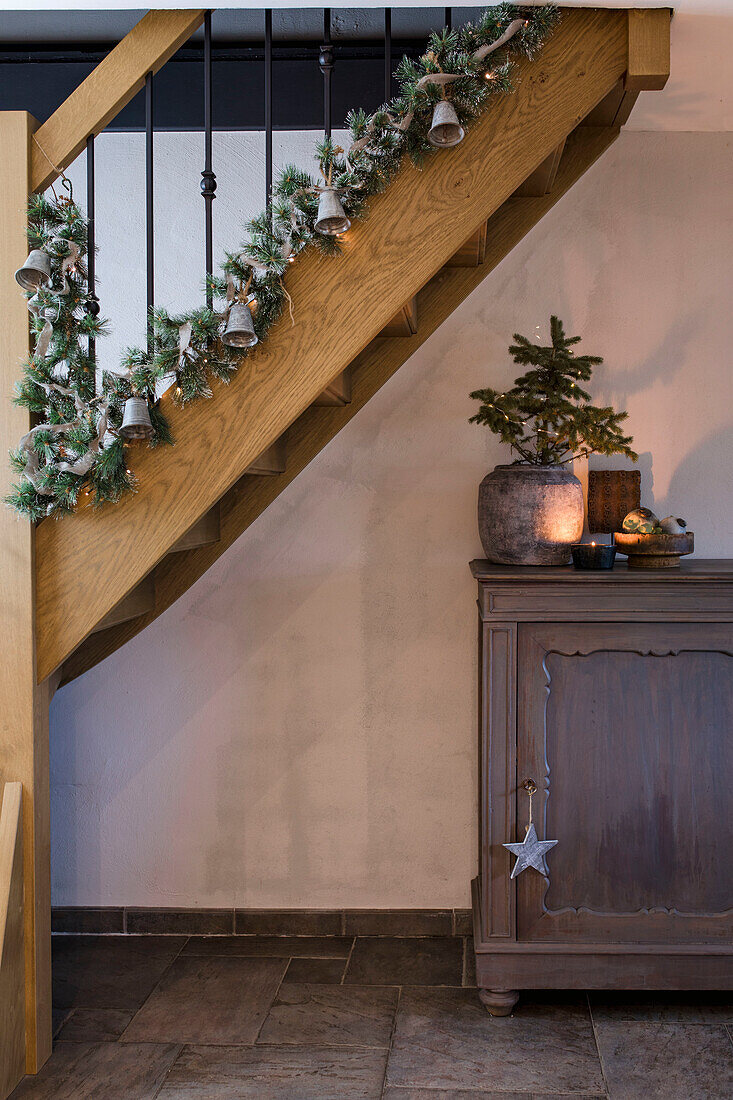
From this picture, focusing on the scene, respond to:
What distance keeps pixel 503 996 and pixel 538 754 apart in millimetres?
666

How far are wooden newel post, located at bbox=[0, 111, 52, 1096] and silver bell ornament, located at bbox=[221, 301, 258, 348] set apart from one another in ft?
1.77

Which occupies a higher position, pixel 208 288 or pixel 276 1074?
pixel 208 288

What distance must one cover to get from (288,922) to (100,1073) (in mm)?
812

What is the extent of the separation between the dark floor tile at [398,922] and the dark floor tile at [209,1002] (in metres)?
0.28

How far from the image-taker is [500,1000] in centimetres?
225

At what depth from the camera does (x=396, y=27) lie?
2539mm

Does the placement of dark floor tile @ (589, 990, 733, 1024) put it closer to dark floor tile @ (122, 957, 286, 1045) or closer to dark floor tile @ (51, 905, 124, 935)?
dark floor tile @ (122, 957, 286, 1045)

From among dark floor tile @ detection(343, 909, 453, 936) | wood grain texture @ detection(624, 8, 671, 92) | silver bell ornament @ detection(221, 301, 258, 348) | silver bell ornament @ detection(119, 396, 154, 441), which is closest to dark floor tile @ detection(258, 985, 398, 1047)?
dark floor tile @ detection(343, 909, 453, 936)

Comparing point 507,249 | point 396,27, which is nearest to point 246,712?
point 507,249

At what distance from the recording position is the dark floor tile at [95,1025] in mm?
→ 2184

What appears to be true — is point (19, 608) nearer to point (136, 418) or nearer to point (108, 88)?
point (136, 418)

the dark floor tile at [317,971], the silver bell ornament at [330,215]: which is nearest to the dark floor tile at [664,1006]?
the dark floor tile at [317,971]

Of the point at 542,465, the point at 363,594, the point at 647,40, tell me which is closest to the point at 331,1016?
the point at 363,594

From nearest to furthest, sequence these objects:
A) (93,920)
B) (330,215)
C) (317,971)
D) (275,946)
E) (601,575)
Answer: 1. (330,215)
2. (601,575)
3. (317,971)
4. (275,946)
5. (93,920)
